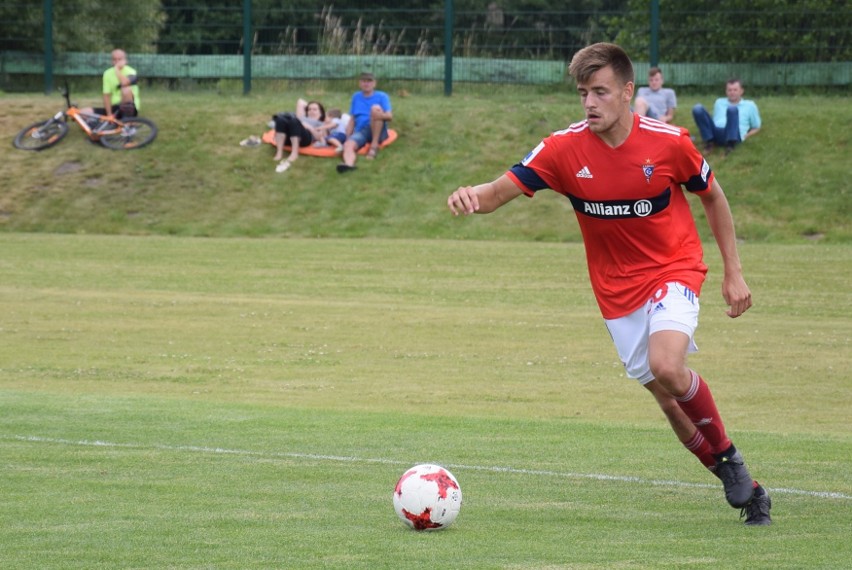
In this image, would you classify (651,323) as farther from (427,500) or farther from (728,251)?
(427,500)

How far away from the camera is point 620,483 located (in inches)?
302

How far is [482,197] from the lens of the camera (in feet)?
22.3

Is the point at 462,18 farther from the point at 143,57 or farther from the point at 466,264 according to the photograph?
the point at 466,264

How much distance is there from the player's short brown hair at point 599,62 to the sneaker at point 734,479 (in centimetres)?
197

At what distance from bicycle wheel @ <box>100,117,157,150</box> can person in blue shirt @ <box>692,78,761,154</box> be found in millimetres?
11496

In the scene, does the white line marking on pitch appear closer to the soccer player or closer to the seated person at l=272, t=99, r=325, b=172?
the soccer player

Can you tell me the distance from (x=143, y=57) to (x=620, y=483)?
97.4 ft

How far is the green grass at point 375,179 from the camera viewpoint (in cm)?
2559

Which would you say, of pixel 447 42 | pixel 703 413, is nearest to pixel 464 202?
pixel 703 413

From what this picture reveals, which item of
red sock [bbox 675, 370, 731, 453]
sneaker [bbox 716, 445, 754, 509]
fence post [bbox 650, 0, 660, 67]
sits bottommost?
fence post [bbox 650, 0, 660, 67]

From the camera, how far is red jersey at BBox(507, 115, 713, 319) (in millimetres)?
6902

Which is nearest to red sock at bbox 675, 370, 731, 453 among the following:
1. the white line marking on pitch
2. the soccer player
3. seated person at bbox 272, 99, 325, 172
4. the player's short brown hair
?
the soccer player

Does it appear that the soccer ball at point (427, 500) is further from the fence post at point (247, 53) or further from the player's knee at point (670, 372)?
the fence post at point (247, 53)

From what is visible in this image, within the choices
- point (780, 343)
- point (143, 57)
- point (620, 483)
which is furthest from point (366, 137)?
point (620, 483)
